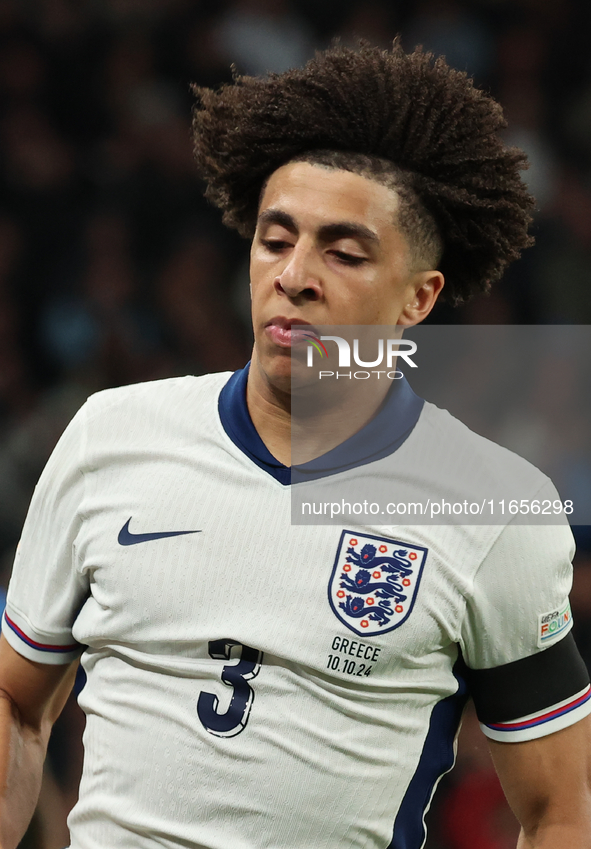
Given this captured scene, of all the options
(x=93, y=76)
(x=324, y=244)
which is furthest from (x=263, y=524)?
(x=93, y=76)

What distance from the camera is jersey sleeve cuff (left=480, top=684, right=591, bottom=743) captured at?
4.24 ft

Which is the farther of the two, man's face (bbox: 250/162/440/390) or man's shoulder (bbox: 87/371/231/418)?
man's shoulder (bbox: 87/371/231/418)

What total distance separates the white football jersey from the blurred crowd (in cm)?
121

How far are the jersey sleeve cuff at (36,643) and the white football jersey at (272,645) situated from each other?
0.05m

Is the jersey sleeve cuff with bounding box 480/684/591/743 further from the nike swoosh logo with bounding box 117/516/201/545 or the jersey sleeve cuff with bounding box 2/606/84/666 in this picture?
the jersey sleeve cuff with bounding box 2/606/84/666

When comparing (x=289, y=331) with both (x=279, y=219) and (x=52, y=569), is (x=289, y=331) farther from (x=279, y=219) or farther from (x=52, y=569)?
(x=52, y=569)

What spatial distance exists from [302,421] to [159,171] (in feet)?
4.96

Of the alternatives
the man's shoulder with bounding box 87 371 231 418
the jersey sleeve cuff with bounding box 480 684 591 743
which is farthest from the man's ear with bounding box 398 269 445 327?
the jersey sleeve cuff with bounding box 480 684 591 743

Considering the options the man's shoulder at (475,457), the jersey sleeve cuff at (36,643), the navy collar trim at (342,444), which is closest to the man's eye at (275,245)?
the navy collar trim at (342,444)

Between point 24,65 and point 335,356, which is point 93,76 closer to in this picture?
point 24,65

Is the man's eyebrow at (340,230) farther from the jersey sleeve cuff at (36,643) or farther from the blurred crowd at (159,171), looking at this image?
the blurred crowd at (159,171)

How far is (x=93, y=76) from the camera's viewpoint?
2.59 metres

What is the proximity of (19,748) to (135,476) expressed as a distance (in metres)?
0.48

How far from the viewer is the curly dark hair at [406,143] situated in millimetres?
1325
